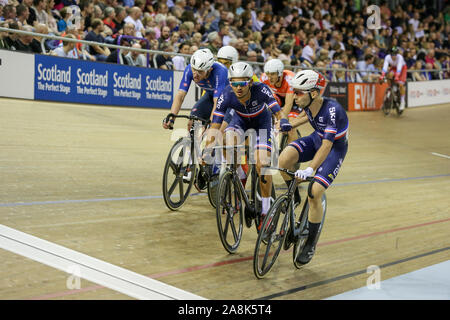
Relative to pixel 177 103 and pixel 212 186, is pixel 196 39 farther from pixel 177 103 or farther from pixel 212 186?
pixel 212 186

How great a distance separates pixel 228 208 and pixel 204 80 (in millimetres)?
1812

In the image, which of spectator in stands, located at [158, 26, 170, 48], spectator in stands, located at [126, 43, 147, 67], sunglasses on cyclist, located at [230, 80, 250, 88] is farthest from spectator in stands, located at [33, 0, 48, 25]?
sunglasses on cyclist, located at [230, 80, 250, 88]

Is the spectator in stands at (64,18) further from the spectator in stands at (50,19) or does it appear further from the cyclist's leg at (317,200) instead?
the cyclist's leg at (317,200)

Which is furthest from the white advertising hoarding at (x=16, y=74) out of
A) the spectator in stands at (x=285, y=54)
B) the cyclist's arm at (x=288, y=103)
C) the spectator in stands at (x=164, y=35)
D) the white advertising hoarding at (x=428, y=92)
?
the white advertising hoarding at (x=428, y=92)

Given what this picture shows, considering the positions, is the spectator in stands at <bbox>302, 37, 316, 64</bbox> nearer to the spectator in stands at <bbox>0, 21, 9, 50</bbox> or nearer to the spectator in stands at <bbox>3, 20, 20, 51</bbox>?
the spectator in stands at <bbox>3, 20, 20, 51</bbox>

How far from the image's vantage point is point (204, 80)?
223 inches

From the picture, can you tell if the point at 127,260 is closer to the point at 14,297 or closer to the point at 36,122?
the point at 14,297

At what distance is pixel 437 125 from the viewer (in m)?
14.5

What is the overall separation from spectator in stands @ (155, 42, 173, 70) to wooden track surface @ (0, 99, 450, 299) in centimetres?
176

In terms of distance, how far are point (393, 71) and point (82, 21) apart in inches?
329

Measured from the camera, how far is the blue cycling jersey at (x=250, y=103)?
482 cm

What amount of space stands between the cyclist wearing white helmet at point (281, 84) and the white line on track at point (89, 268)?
3.33 m

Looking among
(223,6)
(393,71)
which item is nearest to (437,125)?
(393,71)

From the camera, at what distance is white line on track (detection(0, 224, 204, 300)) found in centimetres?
328
